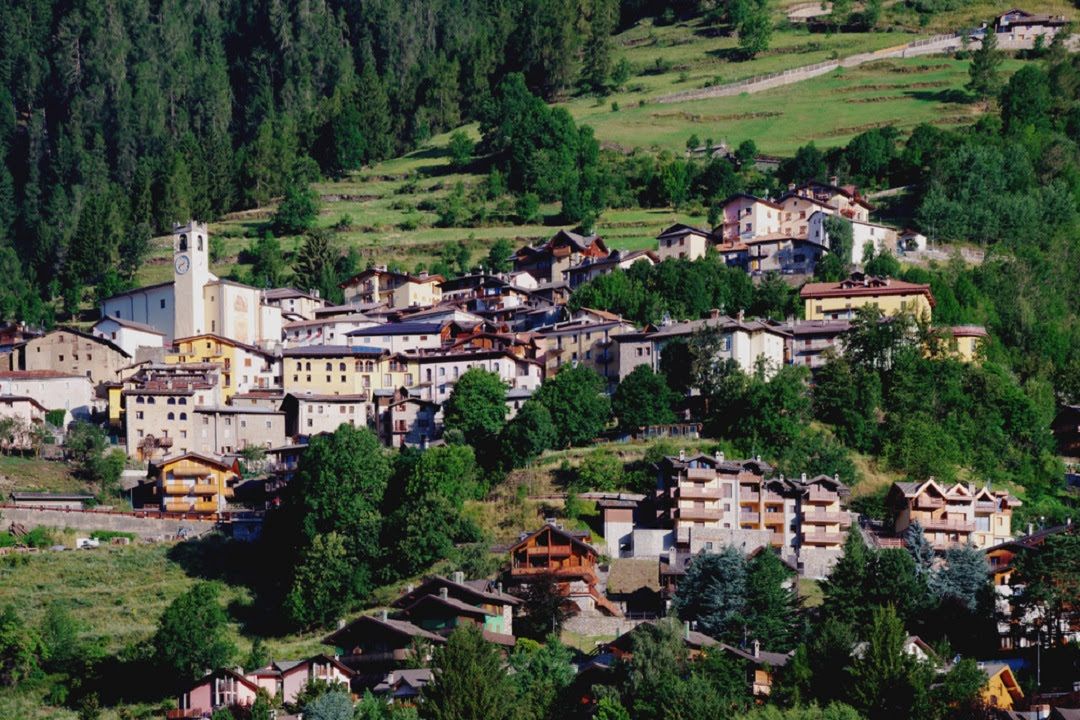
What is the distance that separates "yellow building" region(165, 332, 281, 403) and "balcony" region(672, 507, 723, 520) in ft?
106

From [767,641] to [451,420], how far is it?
86.2ft

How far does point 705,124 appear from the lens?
150 meters

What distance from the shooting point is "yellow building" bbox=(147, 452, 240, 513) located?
80875 mm

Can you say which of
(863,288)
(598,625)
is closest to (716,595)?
(598,625)

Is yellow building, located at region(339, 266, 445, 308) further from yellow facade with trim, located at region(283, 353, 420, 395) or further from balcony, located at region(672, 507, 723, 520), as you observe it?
balcony, located at region(672, 507, 723, 520)

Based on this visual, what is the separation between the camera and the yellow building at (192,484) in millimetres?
80875

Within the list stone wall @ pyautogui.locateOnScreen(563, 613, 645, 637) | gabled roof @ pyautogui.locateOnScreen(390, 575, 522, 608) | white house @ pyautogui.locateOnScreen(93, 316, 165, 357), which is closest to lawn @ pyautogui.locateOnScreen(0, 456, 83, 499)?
white house @ pyautogui.locateOnScreen(93, 316, 165, 357)

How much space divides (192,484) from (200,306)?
22623 millimetres

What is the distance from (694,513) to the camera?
235 ft

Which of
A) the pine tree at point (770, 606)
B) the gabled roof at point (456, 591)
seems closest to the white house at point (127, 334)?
the gabled roof at point (456, 591)

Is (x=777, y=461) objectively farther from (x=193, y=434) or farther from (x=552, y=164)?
(x=552, y=164)

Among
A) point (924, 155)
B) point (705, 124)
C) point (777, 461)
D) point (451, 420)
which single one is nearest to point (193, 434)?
point (451, 420)

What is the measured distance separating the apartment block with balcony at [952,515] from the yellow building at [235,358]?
38675 millimetres

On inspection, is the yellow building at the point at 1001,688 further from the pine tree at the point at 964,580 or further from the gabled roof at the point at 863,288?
the gabled roof at the point at 863,288
